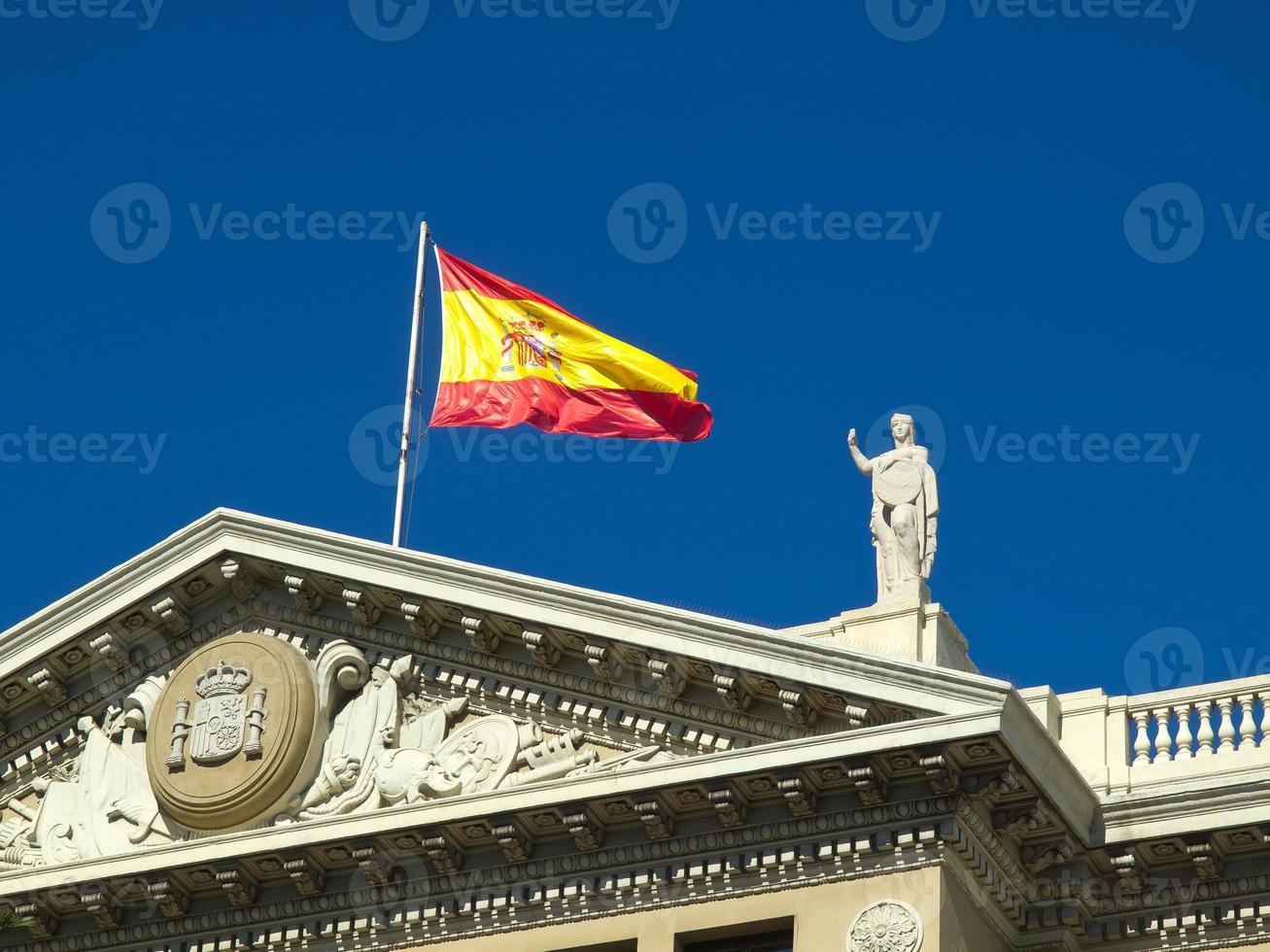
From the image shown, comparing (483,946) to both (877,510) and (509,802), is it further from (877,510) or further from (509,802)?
(877,510)

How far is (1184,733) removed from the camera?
28.1 meters

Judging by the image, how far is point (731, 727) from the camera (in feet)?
91.4

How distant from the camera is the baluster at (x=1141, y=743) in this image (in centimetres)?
2814

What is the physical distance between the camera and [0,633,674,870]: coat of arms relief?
94.8 feet

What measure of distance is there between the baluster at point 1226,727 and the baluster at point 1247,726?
10cm

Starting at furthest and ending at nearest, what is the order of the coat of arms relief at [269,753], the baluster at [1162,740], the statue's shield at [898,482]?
1. the statue's shield at [898,482]
2. the coat of arms relief at [269,753]
3. the baluster at [1162,740]

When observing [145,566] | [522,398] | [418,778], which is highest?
[522,398]

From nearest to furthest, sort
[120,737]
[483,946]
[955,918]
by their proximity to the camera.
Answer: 1. [955,918]
2. [483,946]
3. [120,737]

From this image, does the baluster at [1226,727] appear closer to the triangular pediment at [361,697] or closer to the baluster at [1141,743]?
the baluster at [1141,743]

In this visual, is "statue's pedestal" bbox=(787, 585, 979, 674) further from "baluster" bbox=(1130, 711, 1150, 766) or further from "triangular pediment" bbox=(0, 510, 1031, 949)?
"baluster" bbox=(1130, 711, 1150, 766)

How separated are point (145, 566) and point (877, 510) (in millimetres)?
8306

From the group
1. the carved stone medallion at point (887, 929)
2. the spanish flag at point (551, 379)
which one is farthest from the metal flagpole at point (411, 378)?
the carved stone medallion at point (887, 929)

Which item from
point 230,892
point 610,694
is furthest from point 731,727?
point 230,892

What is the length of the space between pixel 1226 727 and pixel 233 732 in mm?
10457
